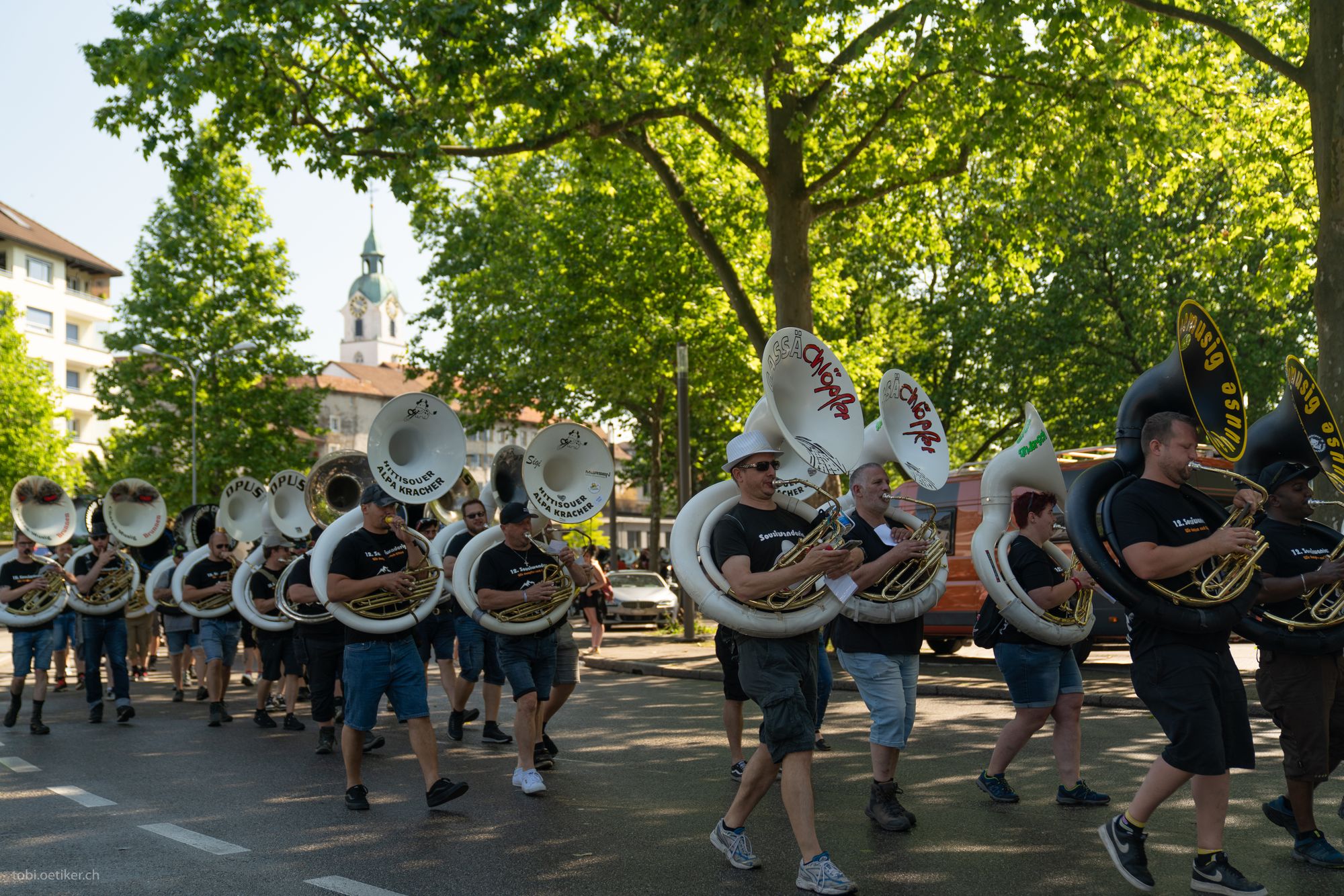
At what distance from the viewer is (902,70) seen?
17984 millimetres

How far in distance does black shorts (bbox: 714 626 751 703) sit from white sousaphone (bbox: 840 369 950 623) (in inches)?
32.6

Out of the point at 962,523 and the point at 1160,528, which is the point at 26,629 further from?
the point at 962,523

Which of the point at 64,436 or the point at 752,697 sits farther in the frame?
the point at 64,436

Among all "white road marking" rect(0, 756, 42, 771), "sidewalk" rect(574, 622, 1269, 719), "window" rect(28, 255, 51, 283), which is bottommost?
"white road marking" rect(0, 756, 42, 771)

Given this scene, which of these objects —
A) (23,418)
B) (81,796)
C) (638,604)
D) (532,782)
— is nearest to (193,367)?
(23,418)

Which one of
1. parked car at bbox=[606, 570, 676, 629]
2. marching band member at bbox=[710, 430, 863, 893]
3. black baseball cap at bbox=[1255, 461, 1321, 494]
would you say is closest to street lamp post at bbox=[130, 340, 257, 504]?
parked car at bbox=[606, 570, 676, 629]

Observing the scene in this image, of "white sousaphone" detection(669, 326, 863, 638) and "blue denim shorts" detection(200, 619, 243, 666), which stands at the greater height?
"white sousaphone" detection(669, 326, 863, 638)

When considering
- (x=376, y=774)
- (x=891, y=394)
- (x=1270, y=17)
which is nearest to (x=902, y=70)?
(x=1270, y=17)

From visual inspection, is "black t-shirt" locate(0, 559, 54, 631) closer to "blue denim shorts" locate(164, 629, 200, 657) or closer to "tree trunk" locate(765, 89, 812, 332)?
"blue denim shorts" locate(164, 629, 200, 657)

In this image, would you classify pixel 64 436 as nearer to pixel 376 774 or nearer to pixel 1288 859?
pixel 376 774

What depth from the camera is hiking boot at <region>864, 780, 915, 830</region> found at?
6.96m

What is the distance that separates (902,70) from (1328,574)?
13118mm

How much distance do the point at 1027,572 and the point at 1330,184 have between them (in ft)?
24.4

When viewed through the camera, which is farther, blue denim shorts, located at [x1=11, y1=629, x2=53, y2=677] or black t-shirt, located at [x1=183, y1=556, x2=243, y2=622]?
black t-shirt, located at [x1=183, y1=556, x2=243, y2=622]
